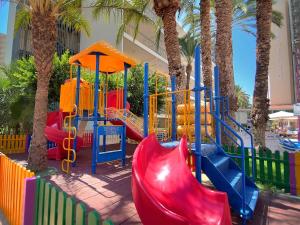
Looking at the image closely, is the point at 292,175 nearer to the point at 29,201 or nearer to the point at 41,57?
the point at 29,201

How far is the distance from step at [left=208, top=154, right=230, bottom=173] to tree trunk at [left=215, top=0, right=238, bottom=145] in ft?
11.8

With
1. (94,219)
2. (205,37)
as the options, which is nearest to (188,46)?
(205,37)

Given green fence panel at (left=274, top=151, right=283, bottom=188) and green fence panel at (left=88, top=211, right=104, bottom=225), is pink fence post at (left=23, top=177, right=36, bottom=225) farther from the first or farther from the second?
green fence panel at (left=274, top=151, right=283, bottom=188)

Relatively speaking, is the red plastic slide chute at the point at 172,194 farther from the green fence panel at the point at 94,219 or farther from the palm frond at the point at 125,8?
the palm frond at the point at 125,8

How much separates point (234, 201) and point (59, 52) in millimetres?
20799

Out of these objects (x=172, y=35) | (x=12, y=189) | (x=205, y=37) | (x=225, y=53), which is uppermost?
(x=205, y=37)

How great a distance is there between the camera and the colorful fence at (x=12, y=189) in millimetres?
3766

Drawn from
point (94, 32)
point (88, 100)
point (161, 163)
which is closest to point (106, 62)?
point (88, 100)

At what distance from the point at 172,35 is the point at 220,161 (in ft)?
22.1

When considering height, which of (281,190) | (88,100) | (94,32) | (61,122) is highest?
(94,32)

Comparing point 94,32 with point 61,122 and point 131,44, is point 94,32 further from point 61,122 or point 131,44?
point 61,122

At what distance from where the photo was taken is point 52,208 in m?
2.85

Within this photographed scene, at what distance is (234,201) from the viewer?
13.2 ft

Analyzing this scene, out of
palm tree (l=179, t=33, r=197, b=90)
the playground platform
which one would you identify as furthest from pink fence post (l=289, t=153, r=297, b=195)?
A: palm tree (l=179, t=33, r=197, b=90)
